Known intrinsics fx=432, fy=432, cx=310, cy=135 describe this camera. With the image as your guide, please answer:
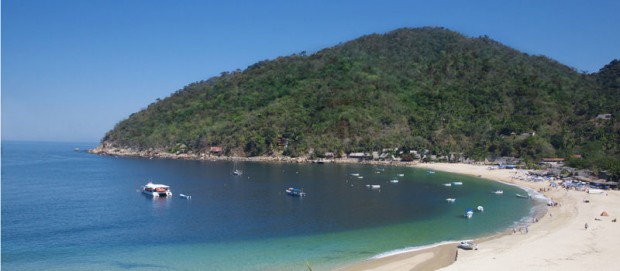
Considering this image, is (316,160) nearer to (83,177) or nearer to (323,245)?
(83,177)

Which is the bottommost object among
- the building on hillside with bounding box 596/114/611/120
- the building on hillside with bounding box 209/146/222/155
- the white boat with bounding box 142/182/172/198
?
the white boat with bounding box 142/182/172/198

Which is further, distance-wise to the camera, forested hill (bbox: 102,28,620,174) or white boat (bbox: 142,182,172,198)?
forested hill (bbox: 102,28,620,174)

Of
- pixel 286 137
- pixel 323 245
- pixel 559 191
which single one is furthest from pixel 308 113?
pixel 323 245

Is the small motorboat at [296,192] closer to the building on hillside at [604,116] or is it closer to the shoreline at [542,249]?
the shoreline at [542,249]

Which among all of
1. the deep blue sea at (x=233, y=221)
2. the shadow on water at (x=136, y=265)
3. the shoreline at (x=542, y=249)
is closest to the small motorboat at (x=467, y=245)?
the shoreline at (x=542, y=249)

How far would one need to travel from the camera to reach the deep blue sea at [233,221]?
31562 mm

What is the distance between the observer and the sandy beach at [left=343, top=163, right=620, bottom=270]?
91.7ft

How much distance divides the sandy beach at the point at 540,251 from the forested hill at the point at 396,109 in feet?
197

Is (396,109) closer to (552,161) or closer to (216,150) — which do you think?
(552,161)

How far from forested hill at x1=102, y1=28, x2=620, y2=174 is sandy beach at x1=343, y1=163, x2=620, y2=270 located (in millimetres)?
59942

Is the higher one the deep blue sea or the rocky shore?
the rocky shore

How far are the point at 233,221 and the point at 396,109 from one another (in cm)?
10897

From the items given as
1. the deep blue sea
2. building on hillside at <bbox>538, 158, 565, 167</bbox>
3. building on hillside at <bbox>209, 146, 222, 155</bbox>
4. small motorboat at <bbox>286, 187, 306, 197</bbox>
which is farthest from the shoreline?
building on hillside at <bbox>209, 146, 222, 155</bbox>

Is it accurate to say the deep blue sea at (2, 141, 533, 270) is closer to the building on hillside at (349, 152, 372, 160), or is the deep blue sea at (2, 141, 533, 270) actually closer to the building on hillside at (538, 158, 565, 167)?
the building on hillside at (538, 158, 565, 167)
